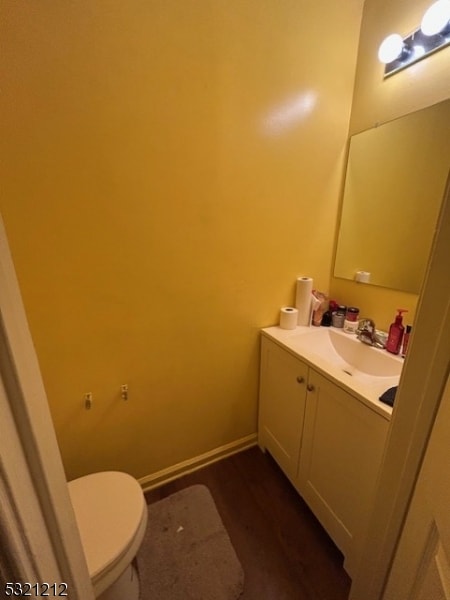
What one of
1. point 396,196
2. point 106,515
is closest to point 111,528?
point 106,515

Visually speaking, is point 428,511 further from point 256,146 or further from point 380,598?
point 256,146

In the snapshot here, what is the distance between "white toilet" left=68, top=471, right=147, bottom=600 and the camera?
0.75m

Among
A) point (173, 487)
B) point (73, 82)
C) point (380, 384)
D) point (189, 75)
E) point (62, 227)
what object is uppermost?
point (189, 75)

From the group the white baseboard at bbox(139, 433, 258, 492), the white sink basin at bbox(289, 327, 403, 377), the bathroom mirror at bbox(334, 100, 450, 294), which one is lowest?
the white baseboard at bbox(139, 433, 258, 492)

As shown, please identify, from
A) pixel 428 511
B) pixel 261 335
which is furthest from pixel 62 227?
pixel 428 511

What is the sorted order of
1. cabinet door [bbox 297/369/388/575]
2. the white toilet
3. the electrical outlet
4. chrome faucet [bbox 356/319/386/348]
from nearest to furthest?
the white toilet < cabinet door [bbox 297/369/388/575] < the electrical outlet < chrome faucet [bbox 356/319/386/348]

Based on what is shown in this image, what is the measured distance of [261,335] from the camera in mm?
1423

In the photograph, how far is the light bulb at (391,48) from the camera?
41.1 inches

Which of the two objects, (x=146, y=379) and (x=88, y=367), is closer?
(x=88, y=367)

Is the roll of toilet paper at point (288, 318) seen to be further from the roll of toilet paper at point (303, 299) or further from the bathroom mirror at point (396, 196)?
the bathroom mirror at point (396, 196)

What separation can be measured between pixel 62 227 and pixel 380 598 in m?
1.54

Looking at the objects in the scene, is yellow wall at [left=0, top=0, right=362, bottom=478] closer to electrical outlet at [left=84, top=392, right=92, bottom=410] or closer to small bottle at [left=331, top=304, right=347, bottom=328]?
electrical outlet at [left=84, top=392, right=92, bottom=410]

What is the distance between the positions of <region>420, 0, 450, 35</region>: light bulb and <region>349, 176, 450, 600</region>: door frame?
3.25 feet

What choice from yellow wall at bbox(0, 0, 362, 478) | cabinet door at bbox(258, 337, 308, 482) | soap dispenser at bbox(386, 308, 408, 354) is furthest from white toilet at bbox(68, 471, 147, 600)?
soap dispenser at bbox(386, 308, 408, 354)
